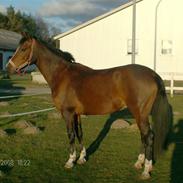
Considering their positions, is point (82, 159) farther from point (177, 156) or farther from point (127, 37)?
point (127, 37)

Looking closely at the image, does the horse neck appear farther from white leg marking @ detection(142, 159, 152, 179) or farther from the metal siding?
the metal siding

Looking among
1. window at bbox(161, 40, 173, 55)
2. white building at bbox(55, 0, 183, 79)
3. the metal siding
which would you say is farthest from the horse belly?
window at bbox(161, 40, 173, 55)

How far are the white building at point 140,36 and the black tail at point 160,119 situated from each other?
2907 cm

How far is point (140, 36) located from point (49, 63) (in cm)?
3008

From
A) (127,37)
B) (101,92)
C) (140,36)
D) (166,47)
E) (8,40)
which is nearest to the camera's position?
(101,92)

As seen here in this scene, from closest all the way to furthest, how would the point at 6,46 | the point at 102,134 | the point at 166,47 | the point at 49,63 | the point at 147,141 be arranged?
the point at 147,141, the point at 49,63, the point at 102,134, the point at 166,47, the point at 6,46

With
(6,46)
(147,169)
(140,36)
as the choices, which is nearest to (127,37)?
(140,36)

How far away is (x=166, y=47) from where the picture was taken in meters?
37.2

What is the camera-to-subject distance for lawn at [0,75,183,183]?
279 inches

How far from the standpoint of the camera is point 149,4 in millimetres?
36688

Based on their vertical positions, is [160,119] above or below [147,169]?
above

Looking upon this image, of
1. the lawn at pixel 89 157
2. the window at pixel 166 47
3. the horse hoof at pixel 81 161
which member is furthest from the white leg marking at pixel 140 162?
the window at pixel 166 47

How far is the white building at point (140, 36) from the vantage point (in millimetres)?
36688

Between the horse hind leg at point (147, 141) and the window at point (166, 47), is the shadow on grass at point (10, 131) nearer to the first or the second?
the horse hind leg at point (147, 141)
